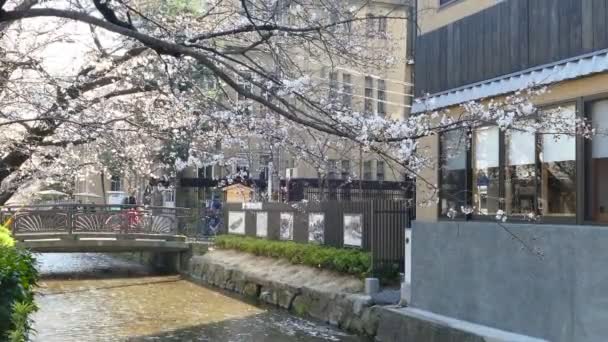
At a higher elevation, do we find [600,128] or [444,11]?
[444,11]

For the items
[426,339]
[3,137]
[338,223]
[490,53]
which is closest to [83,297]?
[338,223]

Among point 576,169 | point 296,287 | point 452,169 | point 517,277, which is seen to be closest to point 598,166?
point 576,169

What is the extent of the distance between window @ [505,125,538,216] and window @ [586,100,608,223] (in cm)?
100

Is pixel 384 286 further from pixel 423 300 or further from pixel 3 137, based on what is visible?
pixel 3 137

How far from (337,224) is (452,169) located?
23.8ft

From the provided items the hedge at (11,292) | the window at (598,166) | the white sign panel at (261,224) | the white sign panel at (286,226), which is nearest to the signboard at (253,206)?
the white sign panel at (261,224)

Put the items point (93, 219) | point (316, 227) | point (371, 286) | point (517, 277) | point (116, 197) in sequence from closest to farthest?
point (517, 277)
point (371, 286)
point (316, 227)
point (93, 219)
point (116, 197)

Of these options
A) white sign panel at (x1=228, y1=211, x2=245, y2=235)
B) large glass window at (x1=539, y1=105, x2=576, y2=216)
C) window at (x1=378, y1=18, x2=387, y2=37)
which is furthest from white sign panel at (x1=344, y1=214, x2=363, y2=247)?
white sign panel at (x1=228, y1=211, x2=245, y2=235)

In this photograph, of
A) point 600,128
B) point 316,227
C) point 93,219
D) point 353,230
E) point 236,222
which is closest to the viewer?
point 600,128

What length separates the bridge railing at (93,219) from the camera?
992 inches

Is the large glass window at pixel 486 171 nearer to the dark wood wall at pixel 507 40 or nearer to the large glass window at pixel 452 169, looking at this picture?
the large glass window at pixel 452 169

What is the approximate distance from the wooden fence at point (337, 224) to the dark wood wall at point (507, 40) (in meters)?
3.89

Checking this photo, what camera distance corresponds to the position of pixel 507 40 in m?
10.6

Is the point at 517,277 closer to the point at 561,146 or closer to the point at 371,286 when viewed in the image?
the point at 561,146
